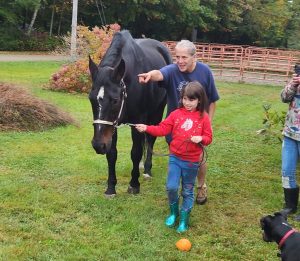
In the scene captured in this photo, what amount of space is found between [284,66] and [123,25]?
17108 millimetres

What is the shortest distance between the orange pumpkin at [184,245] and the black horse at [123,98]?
3.91 feet

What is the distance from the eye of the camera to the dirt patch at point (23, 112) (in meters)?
9.03

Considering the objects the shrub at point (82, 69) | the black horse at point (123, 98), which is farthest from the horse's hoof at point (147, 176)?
the shrub at point (82, 69)

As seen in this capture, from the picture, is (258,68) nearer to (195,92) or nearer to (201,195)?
(201,195)

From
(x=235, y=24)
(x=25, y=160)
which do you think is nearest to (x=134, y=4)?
(x=235, y=24)

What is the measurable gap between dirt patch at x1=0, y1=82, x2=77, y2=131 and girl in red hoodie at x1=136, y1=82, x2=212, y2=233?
16.1ft

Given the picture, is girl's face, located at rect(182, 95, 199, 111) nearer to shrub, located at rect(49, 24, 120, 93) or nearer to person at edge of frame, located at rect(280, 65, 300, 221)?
person at edge of frame, located at rect(280, 65, 300, 221)

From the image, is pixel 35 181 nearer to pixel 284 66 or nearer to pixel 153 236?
pixel 153 236

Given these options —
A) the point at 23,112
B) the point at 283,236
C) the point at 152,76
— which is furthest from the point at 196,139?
the point at 23,112

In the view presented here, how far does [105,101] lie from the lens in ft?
16.0

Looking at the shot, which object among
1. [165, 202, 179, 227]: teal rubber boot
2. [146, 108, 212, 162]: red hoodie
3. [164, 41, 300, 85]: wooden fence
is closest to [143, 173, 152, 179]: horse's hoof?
[165, 202, 179, 227]: teal rubber boot

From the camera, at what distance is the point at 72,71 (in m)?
15.3

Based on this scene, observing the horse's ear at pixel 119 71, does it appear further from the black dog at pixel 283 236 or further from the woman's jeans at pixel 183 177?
the black dog at pixel 283 236

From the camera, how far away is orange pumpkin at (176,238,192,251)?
4.48 m
